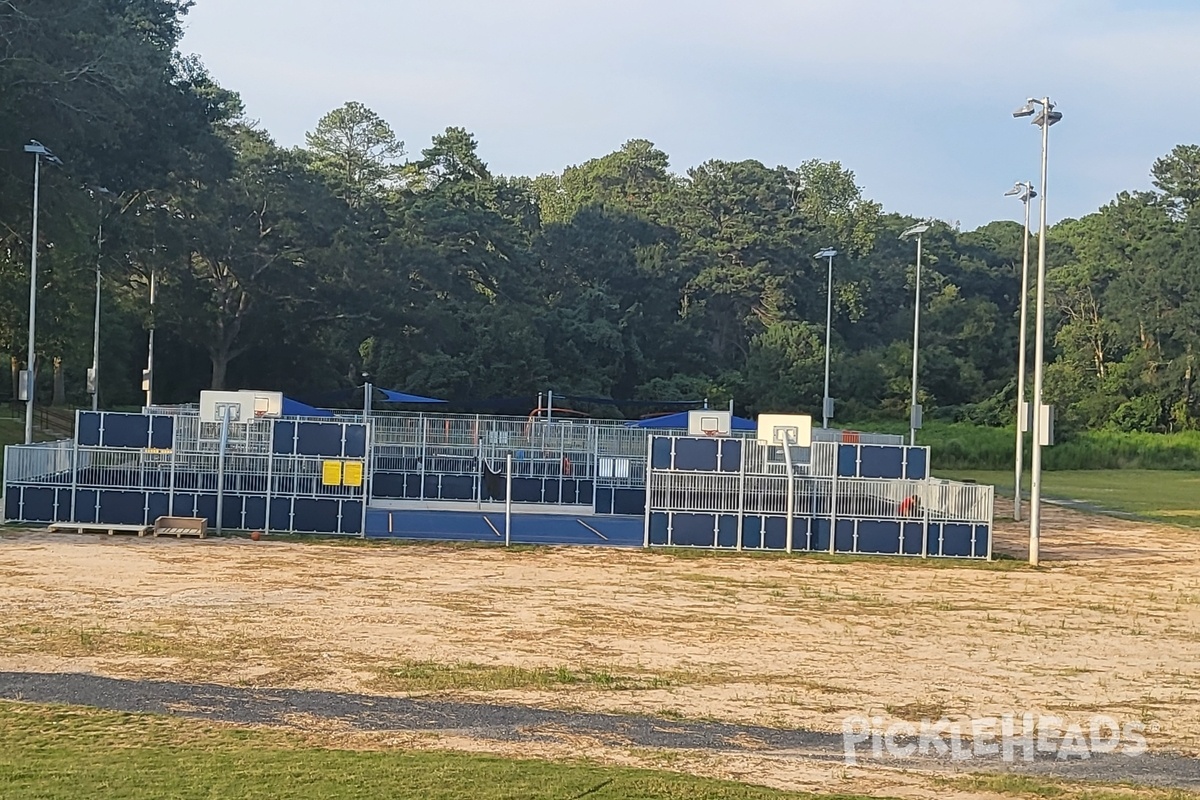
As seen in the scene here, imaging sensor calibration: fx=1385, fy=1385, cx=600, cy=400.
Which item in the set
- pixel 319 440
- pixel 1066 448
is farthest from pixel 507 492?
pixel 1066 448

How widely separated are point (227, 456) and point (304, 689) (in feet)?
56.7

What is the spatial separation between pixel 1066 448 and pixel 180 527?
5884 cm

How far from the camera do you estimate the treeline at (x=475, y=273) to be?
51938 millimetres

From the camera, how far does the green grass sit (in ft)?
27.9

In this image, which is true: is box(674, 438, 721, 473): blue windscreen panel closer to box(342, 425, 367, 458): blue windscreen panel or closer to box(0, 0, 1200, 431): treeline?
box(342, 425, 367, 458): blue windscreen panel

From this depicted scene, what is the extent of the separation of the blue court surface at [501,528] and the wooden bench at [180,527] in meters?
3.46

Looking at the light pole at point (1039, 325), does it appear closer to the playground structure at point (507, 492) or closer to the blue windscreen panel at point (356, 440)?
the playground structure at point (507, 492)

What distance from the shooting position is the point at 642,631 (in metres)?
17.6

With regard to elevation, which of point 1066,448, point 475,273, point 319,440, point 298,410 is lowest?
point 319,440

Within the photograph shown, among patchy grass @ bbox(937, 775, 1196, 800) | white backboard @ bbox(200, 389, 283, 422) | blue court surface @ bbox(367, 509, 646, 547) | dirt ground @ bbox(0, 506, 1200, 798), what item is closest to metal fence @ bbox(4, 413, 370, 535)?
white backboard @ bbox(200, 389, 283, 422)

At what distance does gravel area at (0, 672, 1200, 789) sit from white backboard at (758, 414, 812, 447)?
54.0 feet

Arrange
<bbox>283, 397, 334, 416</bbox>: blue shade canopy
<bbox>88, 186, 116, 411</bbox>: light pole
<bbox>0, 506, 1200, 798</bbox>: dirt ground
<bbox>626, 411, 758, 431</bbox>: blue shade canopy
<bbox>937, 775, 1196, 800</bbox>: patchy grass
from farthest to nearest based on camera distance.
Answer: <bbox>88, 186, 116, 411</bbox>: light pole < <bbox>626, 411, 758, 431</bbox>: blue shade canopy < <bbox>283, 397, 334, 416</bbox>: blue shade canopy < <bbox>0, 506, 1200, 798</bbox>: dirt ground < <bbox>937, 775, 1196, 800</bbox>: patchy grass

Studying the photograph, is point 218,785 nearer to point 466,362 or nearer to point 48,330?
point 48,330

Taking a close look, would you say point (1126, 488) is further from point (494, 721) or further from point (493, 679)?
point (494, 721)
